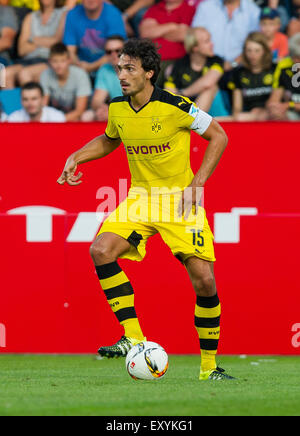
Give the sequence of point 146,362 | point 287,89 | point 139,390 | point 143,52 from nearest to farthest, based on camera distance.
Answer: point 139,390 → point 146,362 → point 143,52 → point 287,89

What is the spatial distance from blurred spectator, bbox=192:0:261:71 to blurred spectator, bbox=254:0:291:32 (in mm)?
89

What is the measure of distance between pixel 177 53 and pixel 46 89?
1.45 meters

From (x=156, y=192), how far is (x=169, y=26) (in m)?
3.95

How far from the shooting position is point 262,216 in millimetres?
8695

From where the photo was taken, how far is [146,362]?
5961mm

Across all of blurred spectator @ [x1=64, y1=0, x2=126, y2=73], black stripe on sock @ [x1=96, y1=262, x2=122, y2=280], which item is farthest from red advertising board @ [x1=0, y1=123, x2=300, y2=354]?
black stripe on sock @ [x1=96, y1=262, x2=122, y2=280]

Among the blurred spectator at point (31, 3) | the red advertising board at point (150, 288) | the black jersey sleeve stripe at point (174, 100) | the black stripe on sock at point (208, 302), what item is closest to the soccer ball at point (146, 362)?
the black stripe on sock at point (208, 302)

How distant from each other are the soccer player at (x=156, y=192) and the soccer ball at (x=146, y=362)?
21 centimetres

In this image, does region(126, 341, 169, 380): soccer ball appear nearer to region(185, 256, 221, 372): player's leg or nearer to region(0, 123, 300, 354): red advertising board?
region(185, 256, 221, 372): player's leg

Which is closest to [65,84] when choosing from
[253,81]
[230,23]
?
[230,23]

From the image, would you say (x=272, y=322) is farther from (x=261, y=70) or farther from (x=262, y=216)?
(x=261, y=70)

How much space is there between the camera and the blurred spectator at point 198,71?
31.8 ft

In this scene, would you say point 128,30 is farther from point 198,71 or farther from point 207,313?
point 207,313

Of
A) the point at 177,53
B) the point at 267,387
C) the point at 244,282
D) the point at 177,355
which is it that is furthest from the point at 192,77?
the point at 267,387
